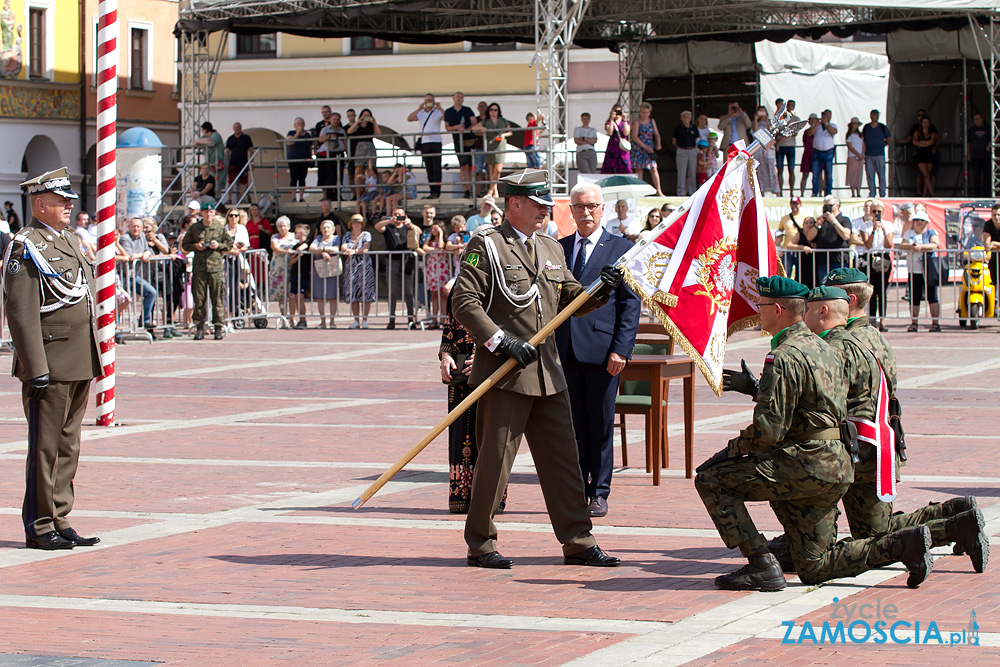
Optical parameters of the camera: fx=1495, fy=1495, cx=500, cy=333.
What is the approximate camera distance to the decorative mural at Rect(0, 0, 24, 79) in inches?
1795

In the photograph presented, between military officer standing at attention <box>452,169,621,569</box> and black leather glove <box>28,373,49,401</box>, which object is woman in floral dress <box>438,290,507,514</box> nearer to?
military officer standing at attention <box>452,169,621,569</box>

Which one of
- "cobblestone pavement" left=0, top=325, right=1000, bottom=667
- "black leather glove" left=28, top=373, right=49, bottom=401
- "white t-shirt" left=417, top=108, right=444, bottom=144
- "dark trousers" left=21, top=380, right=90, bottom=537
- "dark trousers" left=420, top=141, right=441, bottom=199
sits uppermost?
"white t-shirt" left=417, top=108, right=444, bottom=144

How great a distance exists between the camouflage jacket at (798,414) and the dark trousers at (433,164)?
23062 mm

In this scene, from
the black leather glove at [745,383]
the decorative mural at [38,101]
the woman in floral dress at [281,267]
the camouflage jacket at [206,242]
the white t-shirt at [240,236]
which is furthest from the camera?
the decorative mural at [38,101]

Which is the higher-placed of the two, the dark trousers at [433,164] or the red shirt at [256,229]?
the dark trousers at [433,164]

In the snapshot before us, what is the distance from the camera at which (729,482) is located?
6.75 m

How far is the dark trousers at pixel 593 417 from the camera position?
28.4 ft

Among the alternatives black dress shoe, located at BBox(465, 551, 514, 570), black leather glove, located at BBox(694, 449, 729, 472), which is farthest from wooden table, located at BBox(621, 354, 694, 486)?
black leather glove, located at BBox(694, 449, 729, 472)

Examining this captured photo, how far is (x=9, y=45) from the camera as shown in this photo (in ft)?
A: 150

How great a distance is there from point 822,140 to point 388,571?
23.8m

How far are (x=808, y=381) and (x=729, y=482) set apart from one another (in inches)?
23.2

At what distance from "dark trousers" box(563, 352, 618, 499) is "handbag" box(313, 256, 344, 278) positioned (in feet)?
49.0

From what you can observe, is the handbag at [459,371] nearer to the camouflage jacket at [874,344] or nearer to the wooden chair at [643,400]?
the wooden chair at [643,400]

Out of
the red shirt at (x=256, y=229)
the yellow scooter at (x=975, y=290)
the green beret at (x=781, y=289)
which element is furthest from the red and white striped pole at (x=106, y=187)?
the red shirt at (x=256, y=229)
